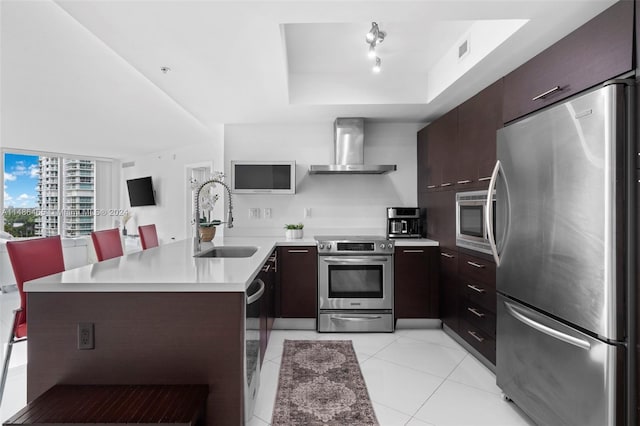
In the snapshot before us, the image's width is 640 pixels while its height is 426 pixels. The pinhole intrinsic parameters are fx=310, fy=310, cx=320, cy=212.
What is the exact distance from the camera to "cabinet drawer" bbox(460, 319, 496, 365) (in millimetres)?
2256

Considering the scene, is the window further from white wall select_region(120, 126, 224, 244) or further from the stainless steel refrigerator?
the stainless steel refrigerator

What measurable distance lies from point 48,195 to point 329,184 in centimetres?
655

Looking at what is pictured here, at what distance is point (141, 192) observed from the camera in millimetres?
6797

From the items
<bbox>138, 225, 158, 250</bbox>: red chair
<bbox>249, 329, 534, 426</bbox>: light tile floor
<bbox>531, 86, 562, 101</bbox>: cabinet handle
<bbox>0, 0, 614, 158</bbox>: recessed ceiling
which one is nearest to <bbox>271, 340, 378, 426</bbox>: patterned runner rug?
<bbox>249, 329, 534, 426</bbox>: light tile floor

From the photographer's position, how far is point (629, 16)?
1.31 meters

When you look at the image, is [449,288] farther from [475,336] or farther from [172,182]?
[172,182]

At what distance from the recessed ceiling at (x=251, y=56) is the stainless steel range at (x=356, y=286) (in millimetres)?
1437

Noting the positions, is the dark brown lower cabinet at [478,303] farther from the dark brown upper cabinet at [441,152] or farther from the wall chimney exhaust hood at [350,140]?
the wall chimney exhaust hood at [350,140]

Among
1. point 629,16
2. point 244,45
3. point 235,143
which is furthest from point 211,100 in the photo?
point 629,16

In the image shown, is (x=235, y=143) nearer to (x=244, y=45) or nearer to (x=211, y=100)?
(x=211, y=100)

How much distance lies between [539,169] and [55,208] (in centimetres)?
857

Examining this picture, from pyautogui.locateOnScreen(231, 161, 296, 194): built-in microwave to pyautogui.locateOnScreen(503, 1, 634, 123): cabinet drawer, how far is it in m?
2.19

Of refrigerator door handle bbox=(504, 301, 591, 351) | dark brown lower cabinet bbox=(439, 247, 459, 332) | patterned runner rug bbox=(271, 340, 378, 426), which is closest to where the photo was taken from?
refrigerator door handle bbox=(504, 301, 591, 351)

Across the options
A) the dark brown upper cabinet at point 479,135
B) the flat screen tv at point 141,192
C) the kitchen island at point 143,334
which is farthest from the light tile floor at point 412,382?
the flat screen tv at point 141,192
